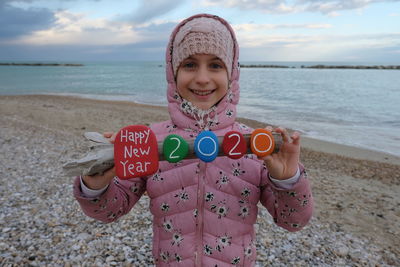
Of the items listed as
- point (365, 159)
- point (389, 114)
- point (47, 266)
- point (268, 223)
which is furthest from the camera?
point (389, 114)

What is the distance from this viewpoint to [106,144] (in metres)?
1.80

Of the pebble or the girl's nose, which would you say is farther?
the pebble

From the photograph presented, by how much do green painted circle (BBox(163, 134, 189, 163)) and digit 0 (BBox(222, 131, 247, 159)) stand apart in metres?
0.24

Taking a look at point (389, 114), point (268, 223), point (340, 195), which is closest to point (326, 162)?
point (340, 195)

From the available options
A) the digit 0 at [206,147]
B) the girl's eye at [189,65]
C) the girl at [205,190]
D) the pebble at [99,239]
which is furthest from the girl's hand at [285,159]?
the pebble at [99,239]

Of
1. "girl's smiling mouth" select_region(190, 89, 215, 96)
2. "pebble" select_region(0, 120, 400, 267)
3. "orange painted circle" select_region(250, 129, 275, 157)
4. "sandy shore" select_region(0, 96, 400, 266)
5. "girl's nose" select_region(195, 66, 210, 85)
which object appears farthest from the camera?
"sandy shore" select_region(0, 96, 400, 266)

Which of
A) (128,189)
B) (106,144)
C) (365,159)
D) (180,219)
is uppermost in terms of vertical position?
(106,144)

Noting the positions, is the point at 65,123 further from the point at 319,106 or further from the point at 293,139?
the point at 319,106

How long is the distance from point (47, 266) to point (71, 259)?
31 cm

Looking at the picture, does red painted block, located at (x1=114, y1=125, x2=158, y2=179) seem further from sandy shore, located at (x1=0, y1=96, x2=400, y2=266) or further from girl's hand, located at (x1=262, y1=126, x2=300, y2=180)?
sandy shore, located at (x1=0, y1=96, x2=400, y2=266)

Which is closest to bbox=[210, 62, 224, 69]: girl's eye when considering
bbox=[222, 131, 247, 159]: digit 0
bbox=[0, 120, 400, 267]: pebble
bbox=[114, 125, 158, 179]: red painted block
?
bbox=[222, 131, 247, 159]: digit 0

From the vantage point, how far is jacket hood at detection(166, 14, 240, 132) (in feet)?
7.16

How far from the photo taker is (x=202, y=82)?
1995 millimetres

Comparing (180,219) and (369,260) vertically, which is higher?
(180,219)
